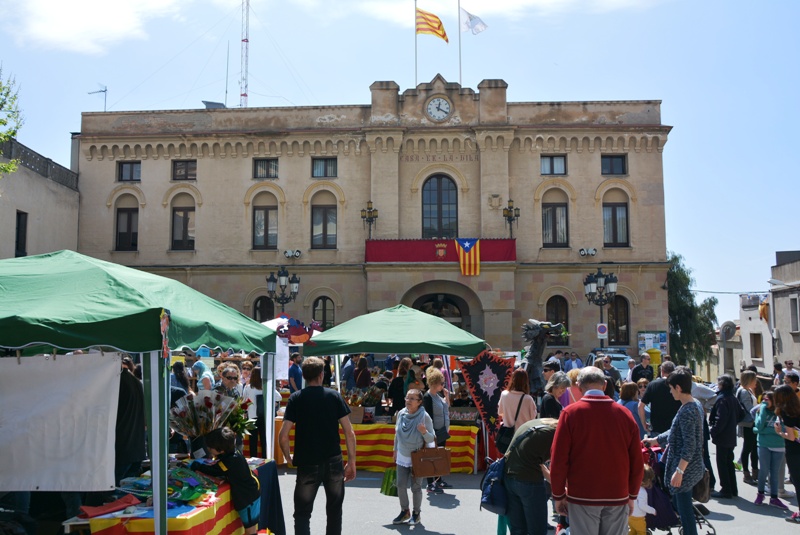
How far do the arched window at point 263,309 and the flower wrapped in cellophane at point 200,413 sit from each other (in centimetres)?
2219

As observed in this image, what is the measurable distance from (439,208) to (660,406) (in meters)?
19.8

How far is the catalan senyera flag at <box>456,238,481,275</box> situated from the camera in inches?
1095

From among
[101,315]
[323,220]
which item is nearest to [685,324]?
[323,220]

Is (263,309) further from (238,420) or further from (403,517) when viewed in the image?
(238,420)

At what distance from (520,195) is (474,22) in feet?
26.0

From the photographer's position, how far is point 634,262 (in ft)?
93.8

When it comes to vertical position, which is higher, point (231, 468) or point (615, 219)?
point (615, 219)

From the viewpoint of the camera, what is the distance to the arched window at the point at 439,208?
29297 mm

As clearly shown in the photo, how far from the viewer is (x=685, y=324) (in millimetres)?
39781

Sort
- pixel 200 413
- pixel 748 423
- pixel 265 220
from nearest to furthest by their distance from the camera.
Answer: pixel 200 413, pixel 748 423, pixel 265 220

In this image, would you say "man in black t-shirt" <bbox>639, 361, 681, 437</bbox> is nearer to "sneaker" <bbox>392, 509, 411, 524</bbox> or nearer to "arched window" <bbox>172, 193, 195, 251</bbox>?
"sneaker" <bbox>392, 509, 411, 524</bbox>

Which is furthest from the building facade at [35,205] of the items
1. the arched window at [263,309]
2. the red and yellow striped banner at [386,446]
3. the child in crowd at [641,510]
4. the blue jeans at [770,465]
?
the blue jeans at [770,465]

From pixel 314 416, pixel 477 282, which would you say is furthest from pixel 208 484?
pixel 477 282

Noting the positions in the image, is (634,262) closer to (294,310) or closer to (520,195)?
(520,195)
